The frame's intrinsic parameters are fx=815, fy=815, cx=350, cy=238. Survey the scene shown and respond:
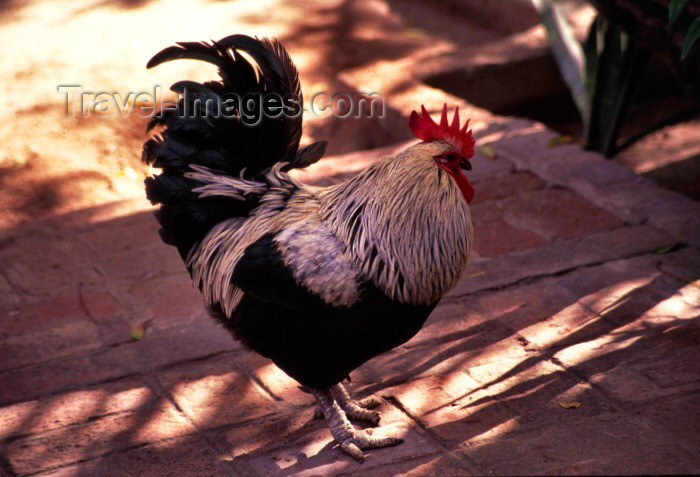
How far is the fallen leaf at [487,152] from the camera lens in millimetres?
6457

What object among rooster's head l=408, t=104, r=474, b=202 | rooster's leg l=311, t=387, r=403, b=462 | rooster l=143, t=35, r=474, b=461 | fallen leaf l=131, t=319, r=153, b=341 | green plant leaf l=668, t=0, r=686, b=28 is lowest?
fallen leaf l=131, t=319, r=153, b=341

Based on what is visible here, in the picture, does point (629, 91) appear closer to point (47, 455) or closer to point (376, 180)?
point (376, 180)

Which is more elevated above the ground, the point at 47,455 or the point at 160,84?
the point at 160,84

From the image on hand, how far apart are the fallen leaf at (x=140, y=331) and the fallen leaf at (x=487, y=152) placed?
3.06 metres

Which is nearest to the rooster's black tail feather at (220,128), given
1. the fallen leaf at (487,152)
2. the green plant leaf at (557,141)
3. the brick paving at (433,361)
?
the brick paving at (433,361)

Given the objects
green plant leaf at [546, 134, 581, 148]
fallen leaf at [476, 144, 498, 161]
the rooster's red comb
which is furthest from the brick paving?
the rooster's red comb

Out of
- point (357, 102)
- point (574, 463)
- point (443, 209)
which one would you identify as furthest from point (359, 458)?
point (357, 102)

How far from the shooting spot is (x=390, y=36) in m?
9.11

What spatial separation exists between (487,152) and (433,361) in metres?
2.64

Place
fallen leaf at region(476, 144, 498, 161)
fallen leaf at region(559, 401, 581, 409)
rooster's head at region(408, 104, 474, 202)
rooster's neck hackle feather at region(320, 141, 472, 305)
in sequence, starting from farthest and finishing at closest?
fallen leaf at region(476, 144, 498, 161) < fallen leaf at region(559, 401, 581, 409) < rooster's head at region(408, 104, 474, 202) < rooster's neck hackle feather at region(320, 141, 472, 305)

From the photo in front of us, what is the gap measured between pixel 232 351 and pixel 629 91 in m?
3.87

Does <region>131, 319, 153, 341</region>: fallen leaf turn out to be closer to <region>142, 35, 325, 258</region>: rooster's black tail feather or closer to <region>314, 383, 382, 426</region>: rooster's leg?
<region>142, 35, 325, 258</region>: rooster's black tail feather

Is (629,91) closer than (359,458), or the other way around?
Answer: (359,458)

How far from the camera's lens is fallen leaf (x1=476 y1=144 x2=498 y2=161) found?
646cm
